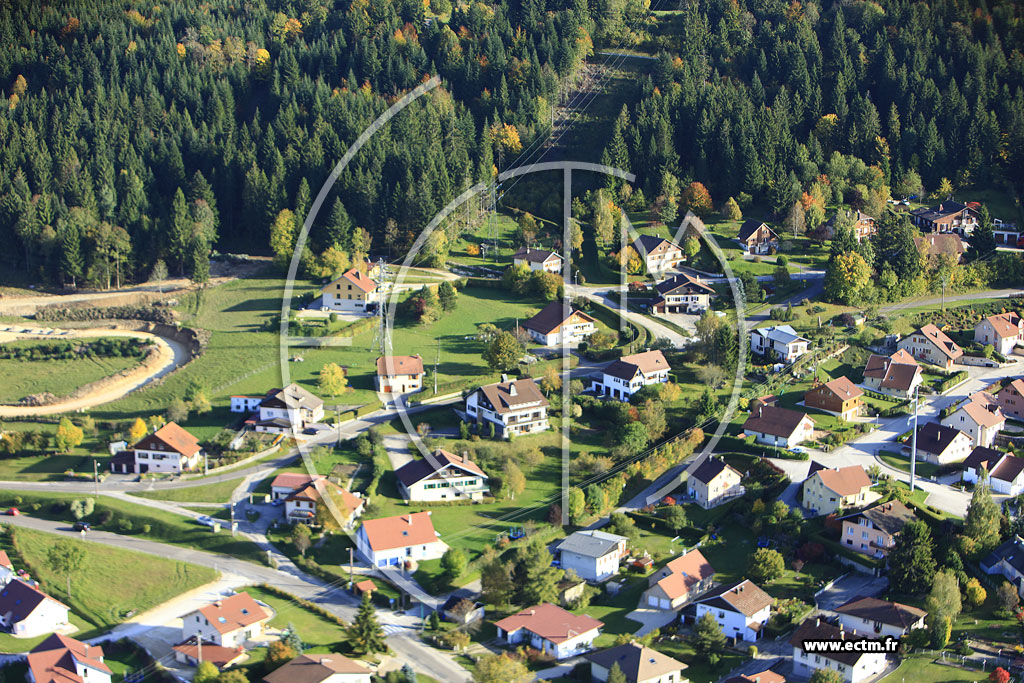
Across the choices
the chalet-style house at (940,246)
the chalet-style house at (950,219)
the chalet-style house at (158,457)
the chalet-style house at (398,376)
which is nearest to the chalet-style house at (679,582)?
the chalet-style house at (398,376)

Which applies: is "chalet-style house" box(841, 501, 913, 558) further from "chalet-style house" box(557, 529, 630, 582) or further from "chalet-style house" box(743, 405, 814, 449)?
"chalet-style house" box(557, 529, 630, 582)

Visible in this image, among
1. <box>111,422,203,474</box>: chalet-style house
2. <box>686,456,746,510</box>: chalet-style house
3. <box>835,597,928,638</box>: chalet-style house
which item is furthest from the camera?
<box>111,422,203,474</box>: chalet-style house

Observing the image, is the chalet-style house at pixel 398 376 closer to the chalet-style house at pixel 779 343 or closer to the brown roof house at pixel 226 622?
the chalet-style house at pixel 779 343

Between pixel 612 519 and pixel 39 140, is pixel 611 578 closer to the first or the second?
pixel 612 519

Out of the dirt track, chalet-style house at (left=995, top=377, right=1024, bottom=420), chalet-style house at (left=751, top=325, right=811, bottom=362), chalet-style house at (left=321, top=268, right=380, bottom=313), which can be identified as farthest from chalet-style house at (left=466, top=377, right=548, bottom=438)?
chalet-style house at (left=995, top=377, right=1024, bottom=420)

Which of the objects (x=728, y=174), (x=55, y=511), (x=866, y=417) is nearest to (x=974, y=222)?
(x=728, y=174)
